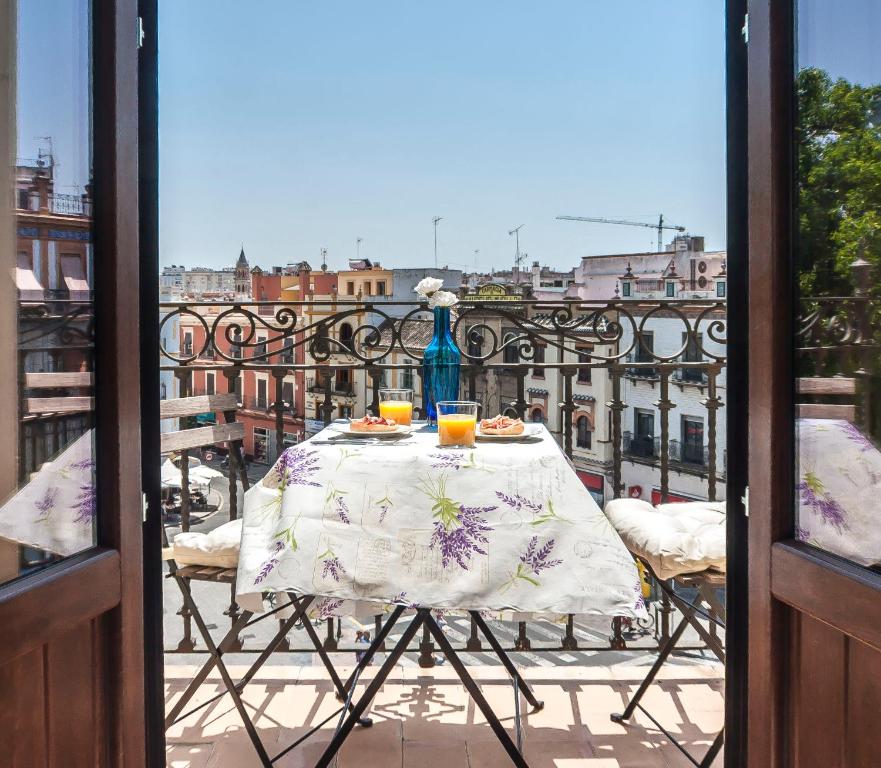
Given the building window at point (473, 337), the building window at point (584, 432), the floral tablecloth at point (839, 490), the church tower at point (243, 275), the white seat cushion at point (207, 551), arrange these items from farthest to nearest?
1. the church tower at point (243, 275)
2. the building window at point (584, 432)
3. the building window at point (473, 337)
4. the white seat cushion at point (207, 551)
5. the floral tablecloth at point (839, 490)

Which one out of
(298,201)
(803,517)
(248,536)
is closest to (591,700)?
(248,536)

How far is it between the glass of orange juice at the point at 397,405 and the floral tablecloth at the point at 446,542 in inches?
15.5

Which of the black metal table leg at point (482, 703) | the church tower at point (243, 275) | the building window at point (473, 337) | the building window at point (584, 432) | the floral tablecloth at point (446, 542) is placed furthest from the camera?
the church tower at point (243, 275)

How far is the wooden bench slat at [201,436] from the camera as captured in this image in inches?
84.8

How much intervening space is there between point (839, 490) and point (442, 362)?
4.39 feet

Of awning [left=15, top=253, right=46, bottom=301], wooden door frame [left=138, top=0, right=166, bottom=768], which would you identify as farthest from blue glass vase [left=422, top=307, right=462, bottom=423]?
awning [left=15, top=253, right=46, bottom=301]

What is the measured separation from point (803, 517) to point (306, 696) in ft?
5.75

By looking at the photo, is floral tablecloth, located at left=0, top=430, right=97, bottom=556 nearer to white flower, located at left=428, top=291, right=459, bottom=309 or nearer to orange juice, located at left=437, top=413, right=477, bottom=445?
orange juice, located at left=437, top=413, right=477, bottom=445

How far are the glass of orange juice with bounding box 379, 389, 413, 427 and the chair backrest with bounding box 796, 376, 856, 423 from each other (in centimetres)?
128

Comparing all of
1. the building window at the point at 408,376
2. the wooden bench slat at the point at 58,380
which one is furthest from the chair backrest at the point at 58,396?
the building window at the point at 408,376

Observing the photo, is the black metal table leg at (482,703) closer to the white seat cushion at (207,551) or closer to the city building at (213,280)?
the white seat cushion at (207,551)

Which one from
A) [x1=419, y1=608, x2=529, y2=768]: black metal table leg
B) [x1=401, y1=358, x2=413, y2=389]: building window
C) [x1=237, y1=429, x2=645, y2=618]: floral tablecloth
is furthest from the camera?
[x1=401, y1=358, x2=413, y2=389]: building window

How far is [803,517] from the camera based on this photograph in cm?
104

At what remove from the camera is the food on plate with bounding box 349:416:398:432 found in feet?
6.61
